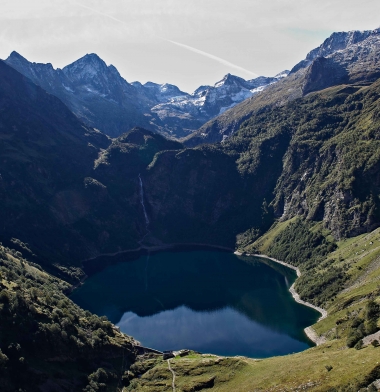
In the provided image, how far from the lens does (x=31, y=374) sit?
109312 millimetres

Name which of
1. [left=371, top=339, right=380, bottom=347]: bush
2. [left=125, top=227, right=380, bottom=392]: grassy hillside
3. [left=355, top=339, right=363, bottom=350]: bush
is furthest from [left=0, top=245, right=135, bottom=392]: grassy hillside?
[left=371, top=339, right=380, bottom=347]: bush

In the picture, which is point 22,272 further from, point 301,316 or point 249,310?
point 301,316

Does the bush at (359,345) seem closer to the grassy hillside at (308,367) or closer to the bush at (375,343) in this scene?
the grassy hillside at (308,367)

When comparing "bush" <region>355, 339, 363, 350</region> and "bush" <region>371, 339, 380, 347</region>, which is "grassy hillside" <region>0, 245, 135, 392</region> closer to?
"bush" <region>355, 339, 363, 350</region>

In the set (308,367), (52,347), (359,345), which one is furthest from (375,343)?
(52,347)

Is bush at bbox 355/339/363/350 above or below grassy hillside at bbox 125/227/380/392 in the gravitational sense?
above

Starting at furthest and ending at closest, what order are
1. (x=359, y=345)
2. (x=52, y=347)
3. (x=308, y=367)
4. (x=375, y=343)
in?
(x=52, y=347) → (x=308, y=367) → (x=359, y=345) → (x=375, y=343)

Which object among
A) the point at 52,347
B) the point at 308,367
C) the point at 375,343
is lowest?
the point at 308,367

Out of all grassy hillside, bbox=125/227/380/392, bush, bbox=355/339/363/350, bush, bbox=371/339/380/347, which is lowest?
grassy hillside, bbox=125/227/380/392

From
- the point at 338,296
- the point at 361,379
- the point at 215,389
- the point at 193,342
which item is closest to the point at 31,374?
the point at 215,389

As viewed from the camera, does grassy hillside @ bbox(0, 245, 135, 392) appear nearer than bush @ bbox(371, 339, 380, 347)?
No

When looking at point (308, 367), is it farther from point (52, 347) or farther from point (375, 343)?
point (52, 347)

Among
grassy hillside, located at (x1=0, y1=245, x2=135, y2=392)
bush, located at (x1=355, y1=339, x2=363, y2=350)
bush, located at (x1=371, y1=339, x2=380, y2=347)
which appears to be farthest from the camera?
grassy hillside, located at (x1=0, y1=245, x2=135, y2=392)

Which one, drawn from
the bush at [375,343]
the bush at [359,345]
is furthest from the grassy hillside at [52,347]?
the bush at [375,343]
